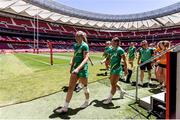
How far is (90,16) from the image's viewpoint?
79.8m

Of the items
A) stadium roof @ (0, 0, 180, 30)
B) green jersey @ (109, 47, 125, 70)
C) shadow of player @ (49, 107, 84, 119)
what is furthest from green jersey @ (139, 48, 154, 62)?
stadium roof @ (0, 0, 180, 30)

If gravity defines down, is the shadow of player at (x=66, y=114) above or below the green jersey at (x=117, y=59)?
below

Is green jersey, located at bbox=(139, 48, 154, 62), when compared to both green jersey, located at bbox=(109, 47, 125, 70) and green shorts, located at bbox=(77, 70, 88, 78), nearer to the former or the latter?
green jersey, located at bbox=(109, 47, 125, 70)

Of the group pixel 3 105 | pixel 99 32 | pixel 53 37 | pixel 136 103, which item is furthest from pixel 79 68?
pixel 99 32

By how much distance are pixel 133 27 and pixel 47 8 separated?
133 ft

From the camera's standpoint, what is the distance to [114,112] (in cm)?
493

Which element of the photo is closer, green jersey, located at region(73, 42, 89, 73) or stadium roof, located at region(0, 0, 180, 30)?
green jersey, located at region(73, 42, 89, 73)

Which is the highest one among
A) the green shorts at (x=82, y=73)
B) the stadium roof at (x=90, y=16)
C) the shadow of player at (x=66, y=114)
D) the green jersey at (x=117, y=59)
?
the stadium roof at (x=90, y=16)

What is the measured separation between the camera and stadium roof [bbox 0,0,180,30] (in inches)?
2436

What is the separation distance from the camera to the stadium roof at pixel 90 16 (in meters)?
61.9

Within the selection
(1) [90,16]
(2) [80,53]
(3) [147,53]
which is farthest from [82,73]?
(1) [90,16]

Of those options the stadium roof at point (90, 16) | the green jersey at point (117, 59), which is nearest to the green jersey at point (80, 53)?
the green jersey at point (117, 59)

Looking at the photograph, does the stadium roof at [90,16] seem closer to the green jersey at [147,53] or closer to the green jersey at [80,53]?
the green jersey at [147,53]

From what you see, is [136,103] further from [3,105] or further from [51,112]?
[3,105]
